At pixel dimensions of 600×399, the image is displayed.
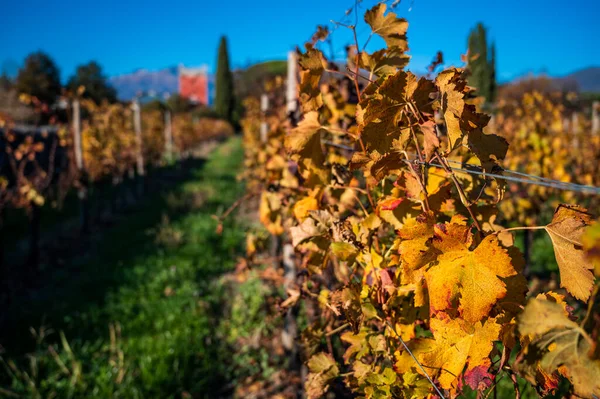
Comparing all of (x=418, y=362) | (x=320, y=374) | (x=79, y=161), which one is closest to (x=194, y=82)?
(x=79, y=161)

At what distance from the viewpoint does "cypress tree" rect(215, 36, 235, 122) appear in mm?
47469

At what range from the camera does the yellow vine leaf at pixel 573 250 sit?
822 mm

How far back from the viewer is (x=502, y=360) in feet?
2.94

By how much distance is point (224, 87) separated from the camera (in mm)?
47625

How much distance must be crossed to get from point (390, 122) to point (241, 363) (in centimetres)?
299

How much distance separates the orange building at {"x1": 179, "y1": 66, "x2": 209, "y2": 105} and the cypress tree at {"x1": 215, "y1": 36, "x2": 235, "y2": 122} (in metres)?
30.3

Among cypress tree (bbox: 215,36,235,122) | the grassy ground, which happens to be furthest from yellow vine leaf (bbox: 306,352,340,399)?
cypress tree (bbox: 215,36,235,122)

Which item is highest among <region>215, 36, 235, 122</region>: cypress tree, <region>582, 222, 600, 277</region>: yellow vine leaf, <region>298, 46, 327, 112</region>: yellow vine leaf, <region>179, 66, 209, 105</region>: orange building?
<region>179, 66, 209, 105</region>: orange building

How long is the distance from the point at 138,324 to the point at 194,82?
84.6 metres

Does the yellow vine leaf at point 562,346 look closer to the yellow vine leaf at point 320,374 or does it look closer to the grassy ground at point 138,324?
the yellow vine leaf at point 320,374

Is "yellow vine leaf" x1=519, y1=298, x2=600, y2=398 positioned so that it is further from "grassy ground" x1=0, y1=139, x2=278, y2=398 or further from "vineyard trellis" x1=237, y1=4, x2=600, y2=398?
"grassy ground" x1=0, y1=139, x2=278, y2=398

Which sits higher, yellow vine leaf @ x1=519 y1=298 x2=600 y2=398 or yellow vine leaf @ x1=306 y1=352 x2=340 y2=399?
yellow vine leaf @ x1=519 y1=298 x2=600 y2=398

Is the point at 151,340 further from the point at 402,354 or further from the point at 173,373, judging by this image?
the point at 402,354

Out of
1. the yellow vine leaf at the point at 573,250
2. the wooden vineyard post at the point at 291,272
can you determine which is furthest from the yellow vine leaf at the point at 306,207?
the wooden vineyard post at the point at 291,272
